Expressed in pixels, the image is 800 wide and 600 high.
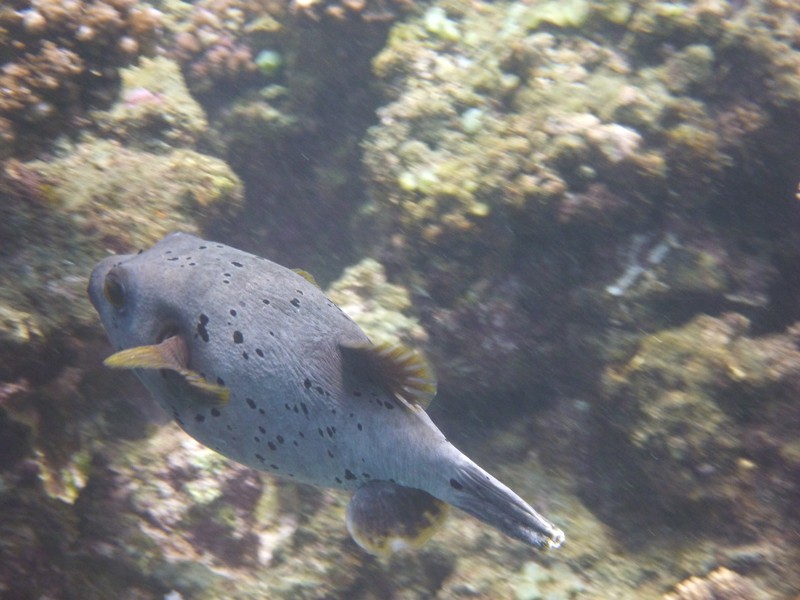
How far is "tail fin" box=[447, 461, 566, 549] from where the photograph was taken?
2.51m

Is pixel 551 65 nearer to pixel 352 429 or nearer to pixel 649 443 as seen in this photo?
pixel 649 443

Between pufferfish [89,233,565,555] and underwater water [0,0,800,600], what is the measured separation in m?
0.04

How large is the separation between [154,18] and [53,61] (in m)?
1.15

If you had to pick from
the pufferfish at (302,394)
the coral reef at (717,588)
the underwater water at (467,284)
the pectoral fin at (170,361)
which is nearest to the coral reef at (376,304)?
the underwater water at (467,284)

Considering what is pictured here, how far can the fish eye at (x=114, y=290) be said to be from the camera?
2763mm

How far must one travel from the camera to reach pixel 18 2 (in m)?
4.01

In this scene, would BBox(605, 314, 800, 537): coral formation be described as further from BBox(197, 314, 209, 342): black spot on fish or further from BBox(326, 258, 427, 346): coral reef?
BBox(197, 314, 209, 342): black spot on fish

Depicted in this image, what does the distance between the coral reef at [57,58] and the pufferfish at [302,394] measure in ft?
5.80

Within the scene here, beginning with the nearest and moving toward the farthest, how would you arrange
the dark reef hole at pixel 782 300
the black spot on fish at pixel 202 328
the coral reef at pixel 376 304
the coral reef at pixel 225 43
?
the black spot on fish at pixel 202 328 → the dark reef hole at pixel 782 300 → the coral reef at pixel 376 304 → the coral reef at pixel 225 43

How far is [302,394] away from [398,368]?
495 mm

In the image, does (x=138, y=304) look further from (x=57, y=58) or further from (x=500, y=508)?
(x=57, y=58)

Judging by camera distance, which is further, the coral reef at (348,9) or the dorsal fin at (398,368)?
the coral reef at (348,9)

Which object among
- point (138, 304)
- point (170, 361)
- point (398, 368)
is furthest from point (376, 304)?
point (170, 361)

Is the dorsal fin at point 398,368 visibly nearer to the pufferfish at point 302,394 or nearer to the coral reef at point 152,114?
the pufferfish at point 302,394
